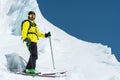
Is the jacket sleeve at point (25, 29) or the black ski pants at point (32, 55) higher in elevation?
the jacket sleeve at point (25, 29)

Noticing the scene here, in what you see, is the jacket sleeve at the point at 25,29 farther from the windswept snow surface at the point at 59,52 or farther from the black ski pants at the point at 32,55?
the windswept snow surface at the point at 59,52

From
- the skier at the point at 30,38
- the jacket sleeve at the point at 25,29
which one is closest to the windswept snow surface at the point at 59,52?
the skier at the point at 30,38

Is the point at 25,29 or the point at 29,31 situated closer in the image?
the point at 25,29

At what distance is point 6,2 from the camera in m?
23.3

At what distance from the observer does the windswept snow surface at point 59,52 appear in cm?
1518

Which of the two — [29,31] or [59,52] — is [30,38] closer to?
[29,31]

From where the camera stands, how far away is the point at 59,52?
1769cm

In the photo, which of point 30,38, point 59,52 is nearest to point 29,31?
point 30,38

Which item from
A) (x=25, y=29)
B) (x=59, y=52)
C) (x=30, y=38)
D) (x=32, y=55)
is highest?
(x=59, y=52)

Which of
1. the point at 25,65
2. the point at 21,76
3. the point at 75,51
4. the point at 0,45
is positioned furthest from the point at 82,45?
the point at 21,76

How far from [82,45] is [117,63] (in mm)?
2338

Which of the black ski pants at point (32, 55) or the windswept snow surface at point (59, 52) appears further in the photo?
the windswept snow surface at point (59, 52)

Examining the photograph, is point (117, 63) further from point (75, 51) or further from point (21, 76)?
point (21, 76)

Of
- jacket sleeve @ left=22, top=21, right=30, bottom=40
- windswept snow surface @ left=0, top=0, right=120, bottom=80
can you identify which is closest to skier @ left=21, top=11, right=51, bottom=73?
jacket sleeve @ left=22, top=21, right=30, bottom=40
